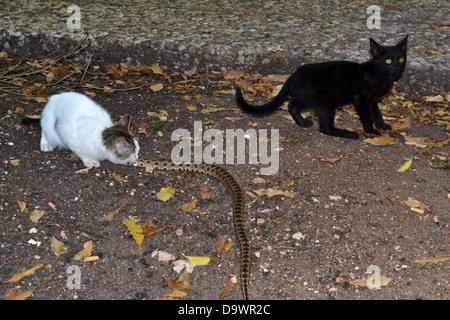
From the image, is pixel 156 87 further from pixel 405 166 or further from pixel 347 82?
pixel 405 166

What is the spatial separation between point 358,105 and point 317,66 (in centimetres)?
69

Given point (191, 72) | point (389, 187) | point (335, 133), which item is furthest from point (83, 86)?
point (389, 187)

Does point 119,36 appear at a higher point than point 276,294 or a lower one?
higher

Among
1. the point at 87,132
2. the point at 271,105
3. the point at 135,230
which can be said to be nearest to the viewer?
the point at 135,230

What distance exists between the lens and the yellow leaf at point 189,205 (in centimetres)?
513

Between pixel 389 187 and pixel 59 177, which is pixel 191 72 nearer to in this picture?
pixel 59 177

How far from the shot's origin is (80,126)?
5.56 meters

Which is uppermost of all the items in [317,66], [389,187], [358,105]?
[317,66]

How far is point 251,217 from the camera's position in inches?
199

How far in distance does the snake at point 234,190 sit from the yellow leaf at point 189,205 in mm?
411

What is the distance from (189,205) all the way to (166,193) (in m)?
0.34

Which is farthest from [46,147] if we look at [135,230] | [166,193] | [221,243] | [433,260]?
[433,260]

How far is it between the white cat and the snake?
0.32 metres

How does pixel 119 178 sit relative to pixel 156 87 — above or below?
below
